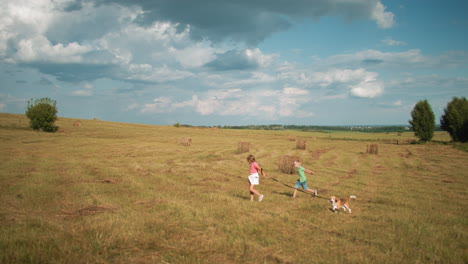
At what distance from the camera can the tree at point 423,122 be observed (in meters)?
66.3

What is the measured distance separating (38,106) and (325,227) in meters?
60.4

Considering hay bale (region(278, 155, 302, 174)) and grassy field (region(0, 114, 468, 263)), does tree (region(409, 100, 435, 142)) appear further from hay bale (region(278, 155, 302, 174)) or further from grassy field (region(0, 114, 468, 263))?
grassy field (region(0, 114, 468, 263))

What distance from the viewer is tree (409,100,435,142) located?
6631cm

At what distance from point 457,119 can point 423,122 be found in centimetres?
634

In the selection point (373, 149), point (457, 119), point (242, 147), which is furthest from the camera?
point (457, 119)

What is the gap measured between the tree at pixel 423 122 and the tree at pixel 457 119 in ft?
11.2

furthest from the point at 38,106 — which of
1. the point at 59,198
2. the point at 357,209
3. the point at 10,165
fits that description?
the point at 357,209

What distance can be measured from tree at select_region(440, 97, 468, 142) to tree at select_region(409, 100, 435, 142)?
11.2 feet

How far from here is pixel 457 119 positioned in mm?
63688

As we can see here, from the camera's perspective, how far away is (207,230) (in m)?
8.27

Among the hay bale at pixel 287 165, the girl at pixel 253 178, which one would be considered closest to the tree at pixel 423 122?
the hay bale at pixel 287 165

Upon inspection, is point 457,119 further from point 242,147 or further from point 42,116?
point 42,116

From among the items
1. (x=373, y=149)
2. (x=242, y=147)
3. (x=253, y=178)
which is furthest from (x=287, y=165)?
(x=373, y=149)

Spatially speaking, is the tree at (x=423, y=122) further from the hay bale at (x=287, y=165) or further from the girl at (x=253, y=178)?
the girl at (x=253, y=178)
